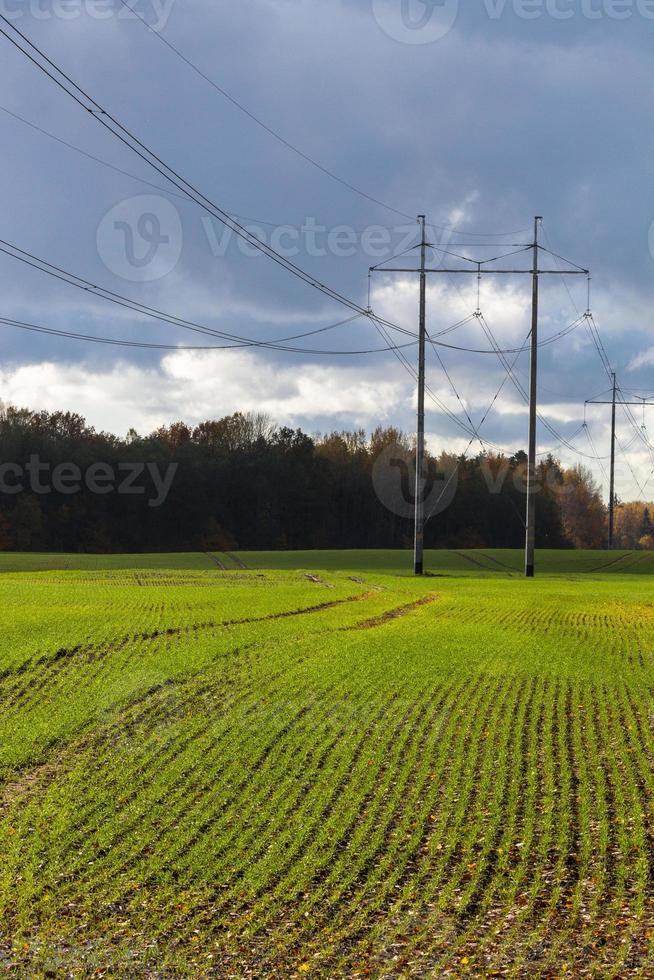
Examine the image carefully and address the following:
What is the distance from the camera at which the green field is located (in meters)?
8.65

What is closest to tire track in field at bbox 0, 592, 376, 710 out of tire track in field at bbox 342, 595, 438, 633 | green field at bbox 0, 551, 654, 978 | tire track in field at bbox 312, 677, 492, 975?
green field at bbox 0, 551, 654, 978

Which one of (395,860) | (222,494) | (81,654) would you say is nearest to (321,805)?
(395,860)

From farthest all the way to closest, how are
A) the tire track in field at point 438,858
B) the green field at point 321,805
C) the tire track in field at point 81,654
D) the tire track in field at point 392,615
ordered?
1. the tire track in field at point 392,615
2. the tire track in field at point 81,654
3. the tire track in field at point 438,858
4. the green field at point 321,805

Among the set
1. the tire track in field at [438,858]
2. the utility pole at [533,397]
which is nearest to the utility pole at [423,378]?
the utility pole at [533,397]

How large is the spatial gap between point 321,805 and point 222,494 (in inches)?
4043

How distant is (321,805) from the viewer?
11906 mm

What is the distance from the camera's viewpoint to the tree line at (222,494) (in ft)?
339

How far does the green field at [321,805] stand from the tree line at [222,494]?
75.7 metres

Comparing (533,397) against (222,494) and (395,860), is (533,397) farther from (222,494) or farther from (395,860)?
(222,494)

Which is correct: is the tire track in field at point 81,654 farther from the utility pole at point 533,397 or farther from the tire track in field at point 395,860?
the utility pole at point 533,397

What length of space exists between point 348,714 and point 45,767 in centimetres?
519

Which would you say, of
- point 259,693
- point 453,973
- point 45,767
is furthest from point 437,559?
point 453,973

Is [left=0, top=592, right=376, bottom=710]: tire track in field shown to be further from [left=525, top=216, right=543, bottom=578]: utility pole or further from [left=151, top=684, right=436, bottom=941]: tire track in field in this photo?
[left=525, top=216, right=543, bottom=578]: utility pole

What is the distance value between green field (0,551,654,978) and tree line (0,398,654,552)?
7567 cm
